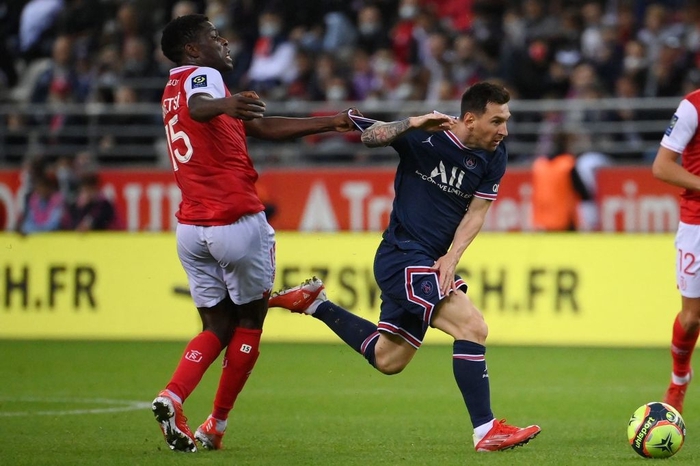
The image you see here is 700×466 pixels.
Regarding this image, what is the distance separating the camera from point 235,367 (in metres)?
7.22

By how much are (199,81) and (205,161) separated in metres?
0.46

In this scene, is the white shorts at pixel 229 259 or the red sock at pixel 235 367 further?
the red sock at pixel 235 367

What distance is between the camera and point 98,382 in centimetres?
1080

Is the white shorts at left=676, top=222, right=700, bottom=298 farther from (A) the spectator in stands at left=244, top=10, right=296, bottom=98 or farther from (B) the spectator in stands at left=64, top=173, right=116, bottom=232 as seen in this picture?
(A) the spectator in stands at left=244, top=10, right=296, bottom=98

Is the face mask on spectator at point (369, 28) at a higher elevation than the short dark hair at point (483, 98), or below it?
below

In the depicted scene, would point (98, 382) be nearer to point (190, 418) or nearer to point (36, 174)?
point (190, 418)

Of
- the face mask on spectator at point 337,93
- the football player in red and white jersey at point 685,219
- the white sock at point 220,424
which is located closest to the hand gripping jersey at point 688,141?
the football player in red and white jersey at point 685,219

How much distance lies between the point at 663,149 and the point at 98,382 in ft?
17.6

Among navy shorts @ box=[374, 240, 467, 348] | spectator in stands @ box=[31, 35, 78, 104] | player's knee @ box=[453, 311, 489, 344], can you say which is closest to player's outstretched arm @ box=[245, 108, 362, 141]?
navy shorts @ box=[374, 240, 467, 348]

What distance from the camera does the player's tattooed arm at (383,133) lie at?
699 centimetres

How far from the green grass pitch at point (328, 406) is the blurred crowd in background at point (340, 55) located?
4.73m

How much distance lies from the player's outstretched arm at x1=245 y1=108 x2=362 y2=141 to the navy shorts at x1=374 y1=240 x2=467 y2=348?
76cm

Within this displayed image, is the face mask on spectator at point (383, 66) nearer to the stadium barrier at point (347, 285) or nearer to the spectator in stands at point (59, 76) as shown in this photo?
the stadium barrier at point (347, 285)

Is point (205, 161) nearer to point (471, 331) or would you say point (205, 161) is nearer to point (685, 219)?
point (471, 331)
